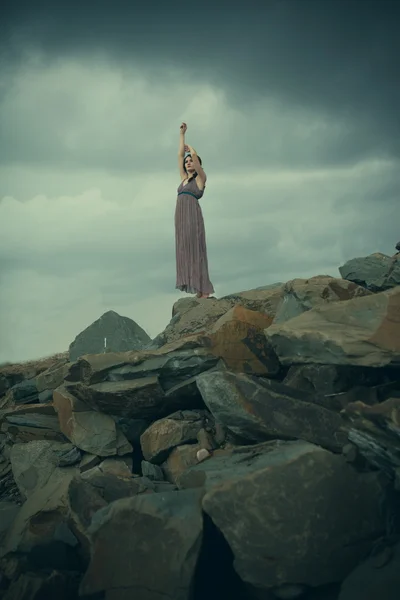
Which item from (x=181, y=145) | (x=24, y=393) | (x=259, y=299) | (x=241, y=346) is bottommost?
(x=24, y=393)

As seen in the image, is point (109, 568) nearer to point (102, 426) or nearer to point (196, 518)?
point (196, 518)

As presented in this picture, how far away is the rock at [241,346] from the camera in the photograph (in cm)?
738

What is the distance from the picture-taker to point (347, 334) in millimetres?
5969

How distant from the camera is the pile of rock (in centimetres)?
488

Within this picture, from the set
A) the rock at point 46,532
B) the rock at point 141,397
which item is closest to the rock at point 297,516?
the rock at point 46,532

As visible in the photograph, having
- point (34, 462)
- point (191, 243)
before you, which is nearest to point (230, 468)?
point (34, 462)

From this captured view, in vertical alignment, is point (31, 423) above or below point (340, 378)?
below

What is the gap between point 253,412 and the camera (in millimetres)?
6074

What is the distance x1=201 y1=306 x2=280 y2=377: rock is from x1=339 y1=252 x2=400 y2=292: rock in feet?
8.35

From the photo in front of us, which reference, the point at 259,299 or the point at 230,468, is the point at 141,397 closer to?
the point at 230,468

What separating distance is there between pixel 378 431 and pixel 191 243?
8374mm

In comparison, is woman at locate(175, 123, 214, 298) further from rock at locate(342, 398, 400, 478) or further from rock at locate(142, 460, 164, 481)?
rock at locate(342, 398, 400, 478)

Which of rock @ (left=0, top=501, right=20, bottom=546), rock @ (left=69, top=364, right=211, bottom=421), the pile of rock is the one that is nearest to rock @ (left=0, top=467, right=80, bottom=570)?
the pile of rock

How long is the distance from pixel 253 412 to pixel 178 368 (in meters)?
1.72
